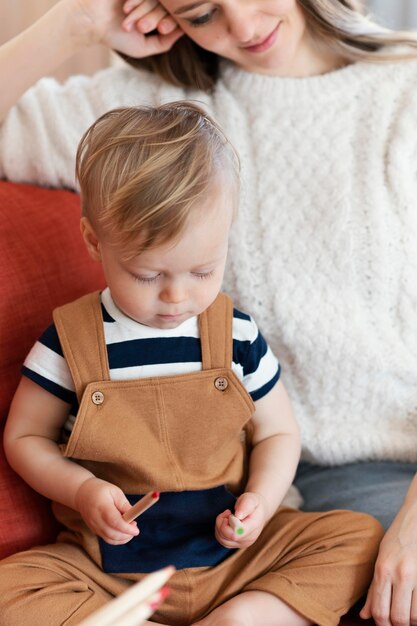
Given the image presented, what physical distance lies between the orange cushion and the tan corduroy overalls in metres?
0.07

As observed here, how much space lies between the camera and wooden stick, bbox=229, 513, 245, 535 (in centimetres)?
102

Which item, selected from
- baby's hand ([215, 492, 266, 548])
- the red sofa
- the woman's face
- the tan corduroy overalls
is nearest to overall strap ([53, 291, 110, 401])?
the tan corduroy overalls

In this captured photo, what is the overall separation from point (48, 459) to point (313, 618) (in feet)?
1.30

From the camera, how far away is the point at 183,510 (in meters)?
1.13

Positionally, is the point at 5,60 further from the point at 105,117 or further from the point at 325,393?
the point at 325,393

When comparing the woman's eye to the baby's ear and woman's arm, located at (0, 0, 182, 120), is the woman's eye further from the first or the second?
the baby's ear

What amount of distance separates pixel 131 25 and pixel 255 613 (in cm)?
95

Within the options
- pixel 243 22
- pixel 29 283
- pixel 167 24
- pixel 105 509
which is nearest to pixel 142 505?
pixel 105 509

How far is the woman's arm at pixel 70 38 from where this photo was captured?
4.54 ft

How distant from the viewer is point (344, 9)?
1386mm

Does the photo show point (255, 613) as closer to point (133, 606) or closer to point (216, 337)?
point (216, 337)

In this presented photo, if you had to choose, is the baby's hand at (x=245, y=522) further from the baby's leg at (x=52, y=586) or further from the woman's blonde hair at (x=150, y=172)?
the woman's blonde hair at (x=150, y=172)

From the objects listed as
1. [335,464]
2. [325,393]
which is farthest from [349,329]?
[335,464]

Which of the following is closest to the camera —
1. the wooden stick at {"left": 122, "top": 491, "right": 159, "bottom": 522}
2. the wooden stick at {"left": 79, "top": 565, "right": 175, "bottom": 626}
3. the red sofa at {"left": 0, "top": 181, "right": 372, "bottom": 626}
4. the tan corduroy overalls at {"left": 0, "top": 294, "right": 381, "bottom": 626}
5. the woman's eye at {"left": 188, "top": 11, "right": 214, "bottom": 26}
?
the wooden stick at {"left": 79, "top": 565, "right": 175, "bottom": 626}
